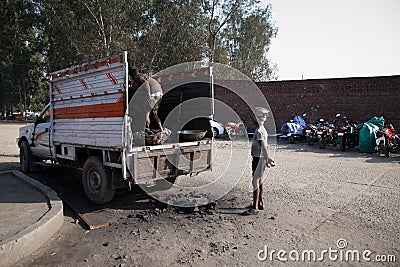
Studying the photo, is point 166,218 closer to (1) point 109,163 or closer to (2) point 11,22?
(1) point 109,163

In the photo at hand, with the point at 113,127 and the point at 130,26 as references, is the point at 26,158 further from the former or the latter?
the point at 130,26

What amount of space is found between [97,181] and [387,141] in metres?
9.24

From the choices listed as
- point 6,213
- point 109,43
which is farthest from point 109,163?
point 109,43

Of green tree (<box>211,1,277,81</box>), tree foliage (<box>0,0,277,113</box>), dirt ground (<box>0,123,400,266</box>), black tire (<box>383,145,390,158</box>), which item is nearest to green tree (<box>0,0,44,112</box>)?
tree foliage (<box>0,0,277,113</box>)

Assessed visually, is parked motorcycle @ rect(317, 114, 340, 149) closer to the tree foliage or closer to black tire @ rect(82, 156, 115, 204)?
black tire @ rect(82, 156, 115, 204)

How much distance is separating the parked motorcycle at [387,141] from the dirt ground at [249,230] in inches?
138

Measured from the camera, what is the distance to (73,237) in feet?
13.5

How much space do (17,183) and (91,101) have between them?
9.24 feet

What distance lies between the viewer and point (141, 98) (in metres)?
5.34

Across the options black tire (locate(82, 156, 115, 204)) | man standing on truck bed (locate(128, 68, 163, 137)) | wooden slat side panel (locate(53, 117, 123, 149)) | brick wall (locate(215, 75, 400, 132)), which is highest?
brick wall (locate(215, 75, 400, 132))

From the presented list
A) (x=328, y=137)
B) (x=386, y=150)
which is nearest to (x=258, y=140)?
(x=386, y=150)

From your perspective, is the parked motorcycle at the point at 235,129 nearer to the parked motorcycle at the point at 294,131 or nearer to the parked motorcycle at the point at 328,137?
the parked motorcycle at the point at 294,131

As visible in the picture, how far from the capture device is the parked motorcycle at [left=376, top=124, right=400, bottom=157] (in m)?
9.92

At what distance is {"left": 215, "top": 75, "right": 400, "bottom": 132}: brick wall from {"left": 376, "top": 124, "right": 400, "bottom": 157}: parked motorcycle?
3.37 metres
